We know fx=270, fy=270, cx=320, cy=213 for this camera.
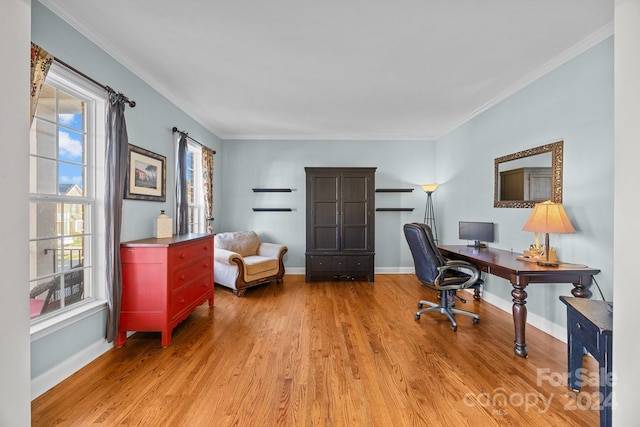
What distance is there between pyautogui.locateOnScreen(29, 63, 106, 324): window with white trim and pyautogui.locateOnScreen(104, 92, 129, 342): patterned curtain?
9 centimetres

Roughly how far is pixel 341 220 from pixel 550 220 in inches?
114

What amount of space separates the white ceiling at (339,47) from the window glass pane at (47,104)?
1.78ft

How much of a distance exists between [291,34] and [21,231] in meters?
2.20

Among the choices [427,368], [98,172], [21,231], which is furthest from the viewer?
[98,172]

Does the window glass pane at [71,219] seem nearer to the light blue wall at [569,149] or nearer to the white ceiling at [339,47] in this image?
the white ceiling at [339,47]

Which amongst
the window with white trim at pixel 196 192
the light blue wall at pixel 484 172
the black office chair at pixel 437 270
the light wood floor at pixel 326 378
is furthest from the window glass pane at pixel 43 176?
the black office chair at pixel 437 270

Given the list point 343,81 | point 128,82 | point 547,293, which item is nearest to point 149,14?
point 128,82

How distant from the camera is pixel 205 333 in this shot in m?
2.78

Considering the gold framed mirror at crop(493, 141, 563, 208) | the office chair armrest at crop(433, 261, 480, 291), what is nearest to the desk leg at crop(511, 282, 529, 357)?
the office chair armrest at crop(433, 261, 480, 291)

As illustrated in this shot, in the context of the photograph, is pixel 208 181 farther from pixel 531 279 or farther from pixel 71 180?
pixel 531 279

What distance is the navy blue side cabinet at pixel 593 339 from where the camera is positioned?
1.40m

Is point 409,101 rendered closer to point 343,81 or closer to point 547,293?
point 343,81

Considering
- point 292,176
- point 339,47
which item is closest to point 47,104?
point 339,47

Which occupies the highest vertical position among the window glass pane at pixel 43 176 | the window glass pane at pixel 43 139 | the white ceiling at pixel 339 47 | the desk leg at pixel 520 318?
the white ceiling at pixel 339 47
